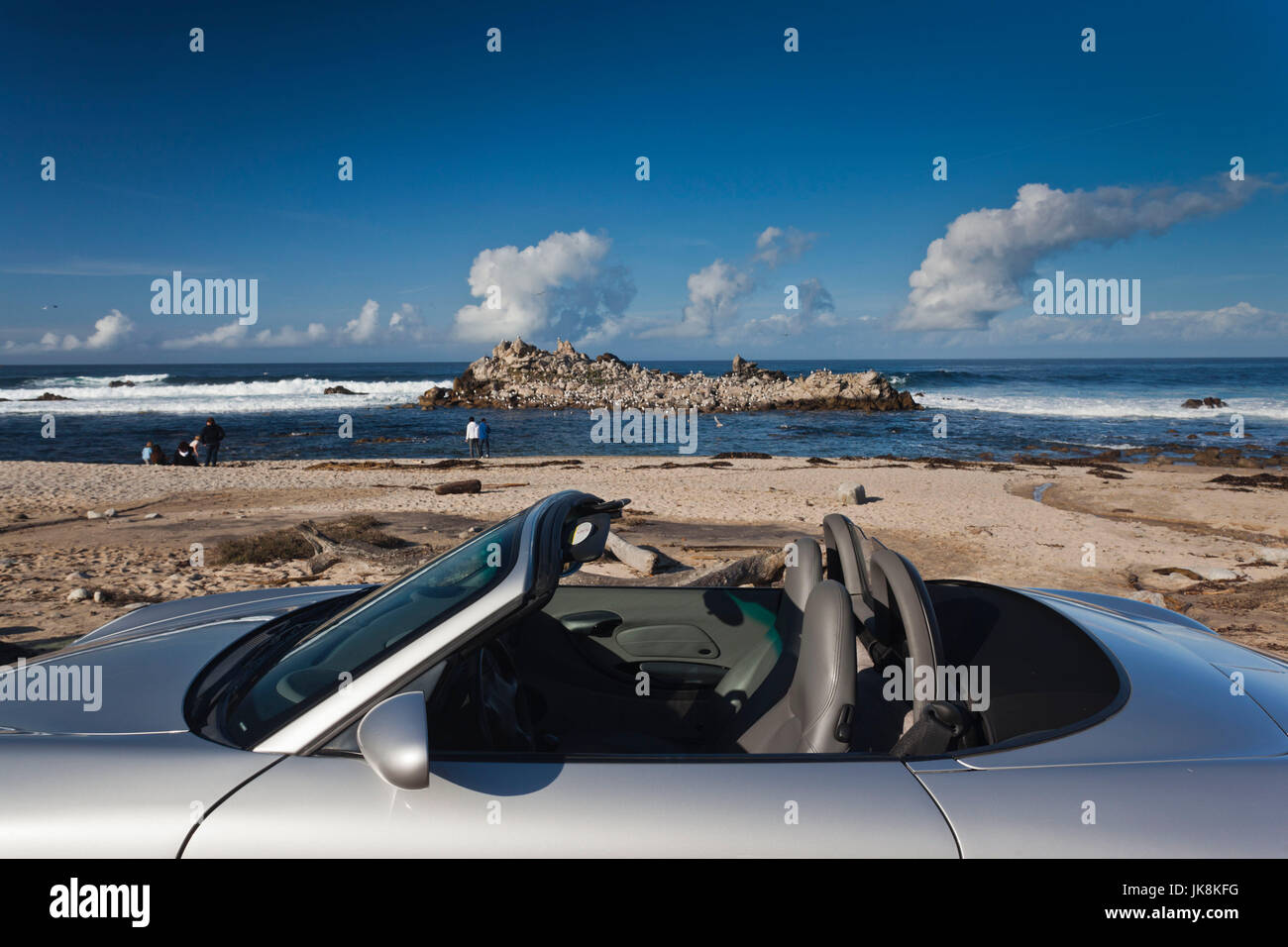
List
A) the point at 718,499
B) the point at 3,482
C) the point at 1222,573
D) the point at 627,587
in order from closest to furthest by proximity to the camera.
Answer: the point at 627,587, the point at 1222,573, the point at 718,499, the point at 3,482

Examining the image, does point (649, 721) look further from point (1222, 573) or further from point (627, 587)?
point (1222, 573)

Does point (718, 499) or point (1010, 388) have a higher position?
point (1010, 388)

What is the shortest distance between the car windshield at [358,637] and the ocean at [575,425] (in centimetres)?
2623

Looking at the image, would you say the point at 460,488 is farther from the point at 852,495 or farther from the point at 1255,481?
the point at 1255,481

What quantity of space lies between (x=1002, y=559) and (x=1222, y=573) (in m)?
2.32

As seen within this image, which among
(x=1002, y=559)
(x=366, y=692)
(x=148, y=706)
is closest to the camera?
(x=366, y=692)

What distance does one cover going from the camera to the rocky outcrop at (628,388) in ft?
159

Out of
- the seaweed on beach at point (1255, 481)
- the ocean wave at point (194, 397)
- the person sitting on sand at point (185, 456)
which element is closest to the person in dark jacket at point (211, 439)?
the person sitting on sand at point (185, 456)

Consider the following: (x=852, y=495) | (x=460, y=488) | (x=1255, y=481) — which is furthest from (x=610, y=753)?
(x=1255, y=481)

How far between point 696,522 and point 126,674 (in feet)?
34.3

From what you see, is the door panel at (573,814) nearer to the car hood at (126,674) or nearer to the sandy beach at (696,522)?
the car hood at (126,674)

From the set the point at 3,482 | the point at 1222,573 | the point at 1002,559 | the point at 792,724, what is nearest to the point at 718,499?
the point at 1002,559
